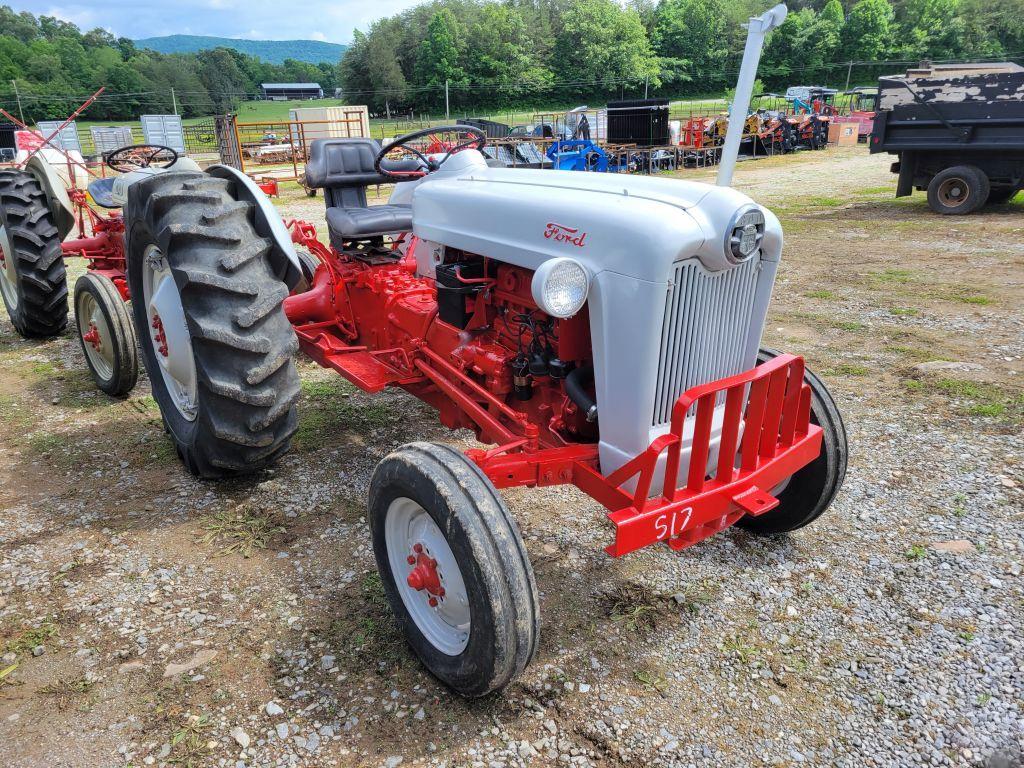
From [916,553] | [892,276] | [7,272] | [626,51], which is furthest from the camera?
[626,51]

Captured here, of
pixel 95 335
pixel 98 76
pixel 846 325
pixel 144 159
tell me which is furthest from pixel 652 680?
pixel 98 76

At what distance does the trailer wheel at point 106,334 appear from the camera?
4395 mm

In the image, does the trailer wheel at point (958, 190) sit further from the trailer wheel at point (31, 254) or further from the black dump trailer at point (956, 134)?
the trailer wheel at point (31, 254)

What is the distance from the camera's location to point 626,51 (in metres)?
68.4

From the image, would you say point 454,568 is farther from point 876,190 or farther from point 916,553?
point 876,190

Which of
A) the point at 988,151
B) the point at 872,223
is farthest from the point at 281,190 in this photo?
the point at 988,151

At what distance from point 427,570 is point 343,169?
3.23 m

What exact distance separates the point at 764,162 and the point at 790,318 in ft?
58.2

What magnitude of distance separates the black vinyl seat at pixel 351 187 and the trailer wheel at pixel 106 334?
142 cm

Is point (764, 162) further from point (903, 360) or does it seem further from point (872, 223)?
point (903, 360)

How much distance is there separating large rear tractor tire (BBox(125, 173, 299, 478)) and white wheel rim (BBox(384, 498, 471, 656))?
928 millimetres

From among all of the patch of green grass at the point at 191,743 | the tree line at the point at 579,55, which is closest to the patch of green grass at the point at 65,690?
the patch of green grass at the point at 191,743

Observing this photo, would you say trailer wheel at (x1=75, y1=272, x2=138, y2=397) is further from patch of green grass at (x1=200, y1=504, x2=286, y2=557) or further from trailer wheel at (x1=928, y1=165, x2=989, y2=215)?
trailer wheel at (x1=928, y1=165, x2=989, y2=215)

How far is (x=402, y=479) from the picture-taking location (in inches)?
88.7
